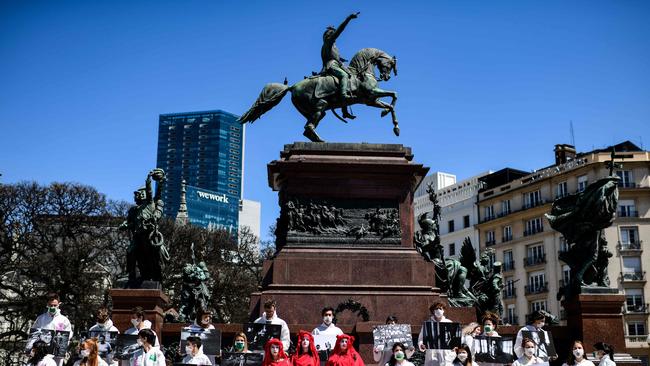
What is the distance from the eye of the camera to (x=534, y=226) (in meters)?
69.9

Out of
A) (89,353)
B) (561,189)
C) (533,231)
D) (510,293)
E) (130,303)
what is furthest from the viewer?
(510,293)

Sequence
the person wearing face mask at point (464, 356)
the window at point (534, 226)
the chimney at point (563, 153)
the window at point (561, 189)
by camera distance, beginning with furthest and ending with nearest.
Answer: the chimney at point (563, 153) → the window at point (534, 226) → the window at point (561, 189) → the person wearing face mask at point (464, 356)

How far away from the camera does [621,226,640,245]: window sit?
63816 mm

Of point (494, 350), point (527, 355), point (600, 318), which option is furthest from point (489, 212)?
point (527, 355)

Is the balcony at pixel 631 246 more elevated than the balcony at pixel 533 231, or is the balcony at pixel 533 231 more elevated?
the balcony at pixel 533 231

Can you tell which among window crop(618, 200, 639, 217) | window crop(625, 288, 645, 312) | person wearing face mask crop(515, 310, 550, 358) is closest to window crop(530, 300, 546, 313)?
window crop(625, 288, 645, 312)

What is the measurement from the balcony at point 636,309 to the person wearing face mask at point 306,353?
5481 cm

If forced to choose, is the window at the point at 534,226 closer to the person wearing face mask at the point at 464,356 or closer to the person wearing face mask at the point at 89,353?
the person wearing face mask at the point at 464,356

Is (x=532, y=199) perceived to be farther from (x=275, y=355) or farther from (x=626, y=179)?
(x=275, y=355)

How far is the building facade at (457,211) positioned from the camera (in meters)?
77.8

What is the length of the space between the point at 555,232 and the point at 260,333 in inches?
2215

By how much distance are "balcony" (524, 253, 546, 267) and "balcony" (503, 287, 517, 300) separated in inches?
105

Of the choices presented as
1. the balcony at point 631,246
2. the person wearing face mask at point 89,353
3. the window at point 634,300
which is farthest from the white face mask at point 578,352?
the balcony at point 631,246

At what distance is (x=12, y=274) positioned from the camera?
4747 cm
